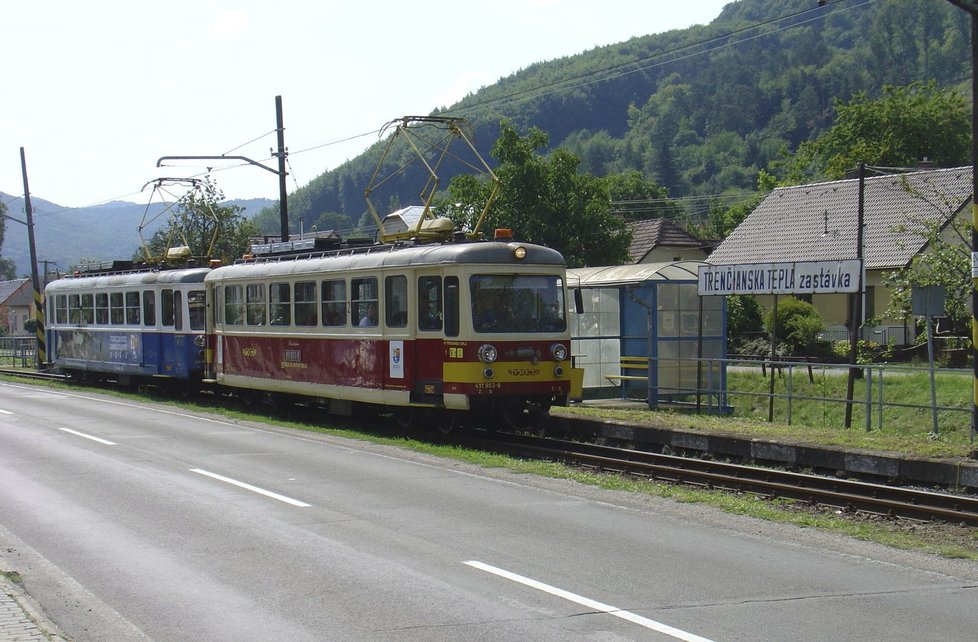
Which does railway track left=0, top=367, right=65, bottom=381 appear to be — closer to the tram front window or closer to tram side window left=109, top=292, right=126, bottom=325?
tram side window left=109, top=292, right=126, bottom=325

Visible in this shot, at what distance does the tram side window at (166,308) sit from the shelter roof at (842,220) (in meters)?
25.4

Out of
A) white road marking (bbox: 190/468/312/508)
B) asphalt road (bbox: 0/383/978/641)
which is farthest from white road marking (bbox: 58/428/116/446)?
white road marking (bbox: 190/468/312/508)

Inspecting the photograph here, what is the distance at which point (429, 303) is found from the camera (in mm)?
17547

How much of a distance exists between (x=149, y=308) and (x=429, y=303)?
1364 cm

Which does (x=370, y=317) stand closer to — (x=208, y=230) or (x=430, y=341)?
(x=430, y=341)

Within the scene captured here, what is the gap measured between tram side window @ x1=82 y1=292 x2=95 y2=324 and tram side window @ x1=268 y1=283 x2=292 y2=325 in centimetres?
1240

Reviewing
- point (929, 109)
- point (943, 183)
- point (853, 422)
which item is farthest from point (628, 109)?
point (853, 422)

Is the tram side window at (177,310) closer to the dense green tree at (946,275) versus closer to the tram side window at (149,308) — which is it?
the tram side window at (149,308)

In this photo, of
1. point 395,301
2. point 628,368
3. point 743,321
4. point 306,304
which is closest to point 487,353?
point 395,301

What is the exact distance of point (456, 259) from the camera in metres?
17.0

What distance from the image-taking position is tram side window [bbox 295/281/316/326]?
2065cm

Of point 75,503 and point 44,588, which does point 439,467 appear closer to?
point 75,503

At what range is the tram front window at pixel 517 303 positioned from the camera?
1711cm

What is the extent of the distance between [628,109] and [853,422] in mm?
176918
